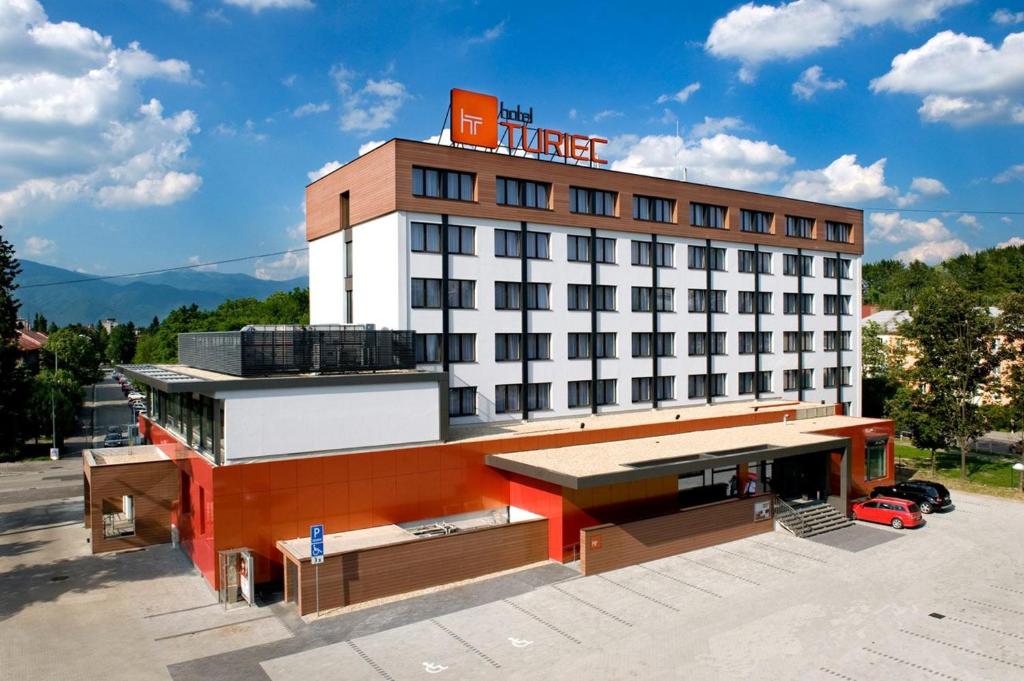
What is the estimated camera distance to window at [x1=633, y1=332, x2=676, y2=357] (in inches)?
1783

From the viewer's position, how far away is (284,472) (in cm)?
2711

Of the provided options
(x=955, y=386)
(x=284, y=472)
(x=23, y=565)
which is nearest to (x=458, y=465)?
(x=284, y=472)

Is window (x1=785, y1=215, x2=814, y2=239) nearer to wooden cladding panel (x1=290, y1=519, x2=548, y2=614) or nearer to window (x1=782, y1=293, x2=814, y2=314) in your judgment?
window (x1=782, y1=293, x2=814, y2=314)

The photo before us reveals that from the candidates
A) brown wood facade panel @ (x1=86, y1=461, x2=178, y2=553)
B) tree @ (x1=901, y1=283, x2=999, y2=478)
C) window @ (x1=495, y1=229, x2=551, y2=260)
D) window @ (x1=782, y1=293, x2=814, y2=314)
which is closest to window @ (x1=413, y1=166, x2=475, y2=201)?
window @ (x1=495, y1=229, x2=551, y2=260)

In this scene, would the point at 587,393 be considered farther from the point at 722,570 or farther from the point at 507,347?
the point at 722,570

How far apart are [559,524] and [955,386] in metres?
38.4

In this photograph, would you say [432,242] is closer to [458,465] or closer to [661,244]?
[458,465]

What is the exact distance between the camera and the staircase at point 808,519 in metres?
34.4

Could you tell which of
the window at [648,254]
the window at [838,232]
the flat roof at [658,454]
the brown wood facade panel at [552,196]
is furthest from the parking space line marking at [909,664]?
the window at [838,232]

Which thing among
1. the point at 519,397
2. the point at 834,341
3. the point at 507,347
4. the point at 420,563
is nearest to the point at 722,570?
the point at 420,563

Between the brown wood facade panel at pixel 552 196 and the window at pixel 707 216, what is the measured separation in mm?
422

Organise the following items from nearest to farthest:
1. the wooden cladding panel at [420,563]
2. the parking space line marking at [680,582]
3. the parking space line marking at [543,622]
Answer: the parking space line marking at [543,622] → the wooden cladding panel at [420,563] → the parking space line marking at [680,582]

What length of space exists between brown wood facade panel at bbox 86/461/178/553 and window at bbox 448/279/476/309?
A: 16.2 meters

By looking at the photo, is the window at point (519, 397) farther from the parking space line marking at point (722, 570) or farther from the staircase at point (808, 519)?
the staircase at point (808, 519)
